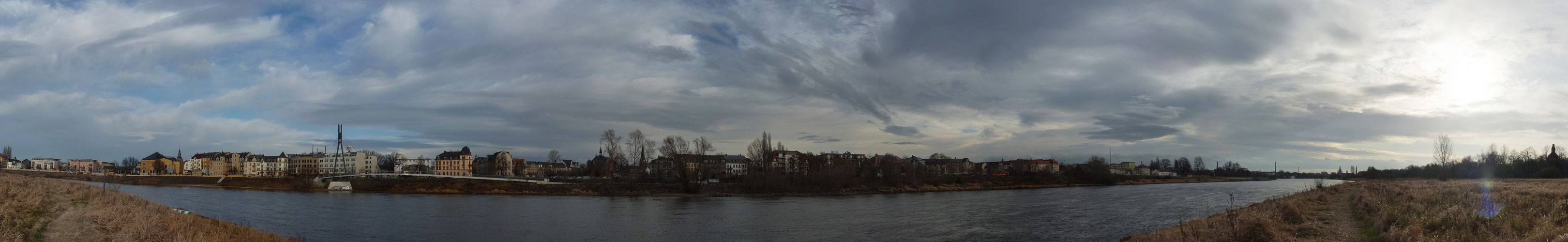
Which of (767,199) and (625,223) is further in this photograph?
(767,199)

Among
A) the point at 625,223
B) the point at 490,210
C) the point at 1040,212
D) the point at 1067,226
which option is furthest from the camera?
the point at 490,210

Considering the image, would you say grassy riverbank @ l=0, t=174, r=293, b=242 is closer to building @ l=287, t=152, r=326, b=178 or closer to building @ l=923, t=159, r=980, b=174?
building @ l=923, t=159, r=980, b=174

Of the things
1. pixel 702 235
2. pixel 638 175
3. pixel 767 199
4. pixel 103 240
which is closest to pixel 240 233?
pixel 103 240

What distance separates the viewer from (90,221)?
54.9ft

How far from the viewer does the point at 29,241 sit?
47.8 ft

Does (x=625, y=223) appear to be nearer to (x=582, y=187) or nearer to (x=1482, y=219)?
(x=1482, y=219)

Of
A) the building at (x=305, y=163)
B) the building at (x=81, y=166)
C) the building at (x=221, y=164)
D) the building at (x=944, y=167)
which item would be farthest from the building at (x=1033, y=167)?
the building at (x=81, y=166)

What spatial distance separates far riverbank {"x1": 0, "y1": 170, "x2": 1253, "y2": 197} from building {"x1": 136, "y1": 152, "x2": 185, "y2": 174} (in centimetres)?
6383

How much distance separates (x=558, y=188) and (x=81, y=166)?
197 meters

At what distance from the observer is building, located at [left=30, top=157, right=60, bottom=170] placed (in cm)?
18862

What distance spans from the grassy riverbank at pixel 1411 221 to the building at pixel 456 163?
502ft

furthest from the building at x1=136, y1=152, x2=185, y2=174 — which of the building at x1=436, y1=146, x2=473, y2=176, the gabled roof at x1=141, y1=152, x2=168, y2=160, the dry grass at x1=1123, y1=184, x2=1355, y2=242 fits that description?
the dry grass at x1=1123, y1=184, x2=1355, y2=242

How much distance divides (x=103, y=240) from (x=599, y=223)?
2051 cm

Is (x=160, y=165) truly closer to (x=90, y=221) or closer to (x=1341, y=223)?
(x=90, y=221)
